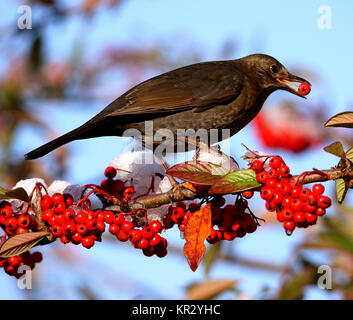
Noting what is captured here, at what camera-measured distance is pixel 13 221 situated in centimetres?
274

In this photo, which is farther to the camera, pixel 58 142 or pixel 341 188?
pixel 58 142

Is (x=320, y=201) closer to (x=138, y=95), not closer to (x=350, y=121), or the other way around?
(x=350, y=121)

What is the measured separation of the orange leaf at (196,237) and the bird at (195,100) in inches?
50.5

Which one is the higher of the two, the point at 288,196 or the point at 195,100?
the point at 195,100

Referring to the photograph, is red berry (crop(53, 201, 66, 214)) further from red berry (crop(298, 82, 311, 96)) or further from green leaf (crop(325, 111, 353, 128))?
red berry (crop(298, 82, 311, 96))

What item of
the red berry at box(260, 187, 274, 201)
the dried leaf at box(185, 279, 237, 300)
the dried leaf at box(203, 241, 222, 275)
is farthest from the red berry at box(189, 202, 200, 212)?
the dried leaf at box(203, 241, 222, 275)

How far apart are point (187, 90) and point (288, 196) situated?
1.89 metres

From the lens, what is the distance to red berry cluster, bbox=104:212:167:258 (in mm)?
2705

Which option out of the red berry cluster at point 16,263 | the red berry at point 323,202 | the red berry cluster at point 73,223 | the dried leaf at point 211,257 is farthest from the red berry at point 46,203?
the dried leaf at point 211,257

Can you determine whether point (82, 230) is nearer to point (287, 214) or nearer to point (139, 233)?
point (139, 233)

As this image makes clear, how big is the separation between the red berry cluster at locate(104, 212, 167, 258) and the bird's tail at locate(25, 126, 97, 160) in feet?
2.59

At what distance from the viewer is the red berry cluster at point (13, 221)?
2.74 metres

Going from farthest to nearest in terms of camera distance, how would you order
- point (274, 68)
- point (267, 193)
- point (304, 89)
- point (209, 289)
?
point (274, 68), point (304, 89), point (209, 289), point (267, 193)

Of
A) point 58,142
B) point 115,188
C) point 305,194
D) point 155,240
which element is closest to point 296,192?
point 305,194
